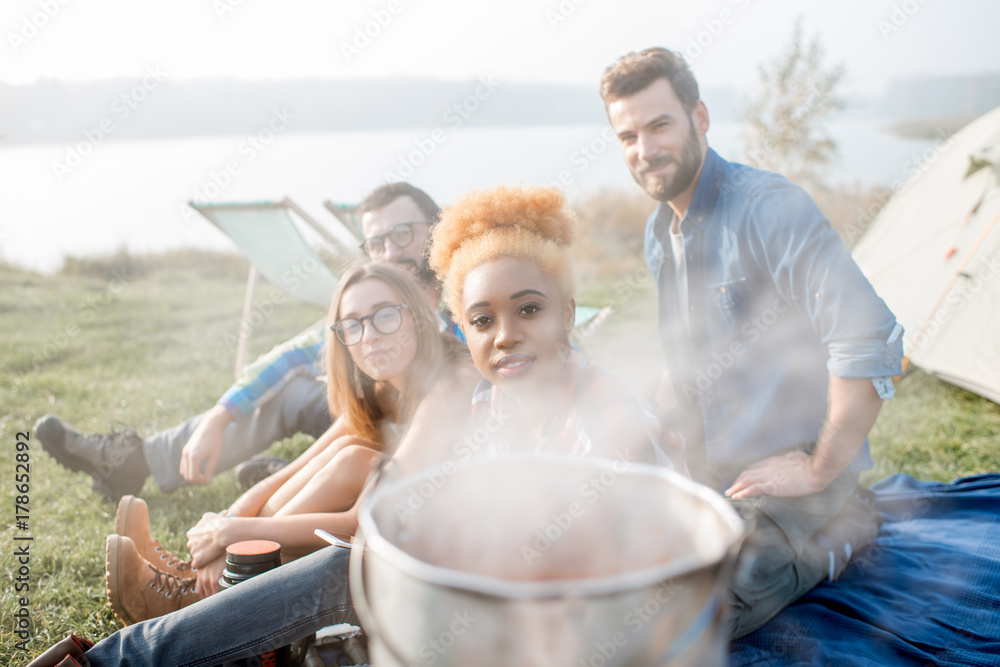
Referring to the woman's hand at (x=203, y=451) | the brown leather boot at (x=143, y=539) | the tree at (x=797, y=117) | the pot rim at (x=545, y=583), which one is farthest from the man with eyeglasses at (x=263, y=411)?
the tree at (x=797, y=117)

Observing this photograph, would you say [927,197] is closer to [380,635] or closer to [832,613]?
[832,613]

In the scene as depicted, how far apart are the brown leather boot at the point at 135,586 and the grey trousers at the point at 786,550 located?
180 centimetres

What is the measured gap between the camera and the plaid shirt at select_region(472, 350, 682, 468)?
1619 millimetres

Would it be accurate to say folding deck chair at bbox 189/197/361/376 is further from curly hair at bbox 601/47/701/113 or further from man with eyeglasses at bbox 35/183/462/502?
curly hair at bbox 601/47/701/113

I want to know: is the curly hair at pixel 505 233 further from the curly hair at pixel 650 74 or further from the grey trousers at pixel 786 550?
the grey trousers at pixel 786 550

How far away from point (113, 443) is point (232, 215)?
251 centimetres

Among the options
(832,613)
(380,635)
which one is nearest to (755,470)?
(832,613)

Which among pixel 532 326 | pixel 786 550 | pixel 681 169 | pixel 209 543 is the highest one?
pixel 681 169

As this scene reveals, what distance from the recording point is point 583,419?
177 cm

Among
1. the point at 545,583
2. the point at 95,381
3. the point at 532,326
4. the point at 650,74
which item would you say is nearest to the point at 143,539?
the point at 532,326

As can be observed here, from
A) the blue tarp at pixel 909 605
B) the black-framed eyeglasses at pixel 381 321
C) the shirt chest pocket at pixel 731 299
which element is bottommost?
the blue tarp at pixel 909 605

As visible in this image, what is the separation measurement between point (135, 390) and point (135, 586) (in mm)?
3674

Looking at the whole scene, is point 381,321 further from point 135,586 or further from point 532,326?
point 135,586

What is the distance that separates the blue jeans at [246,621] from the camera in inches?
65.1
